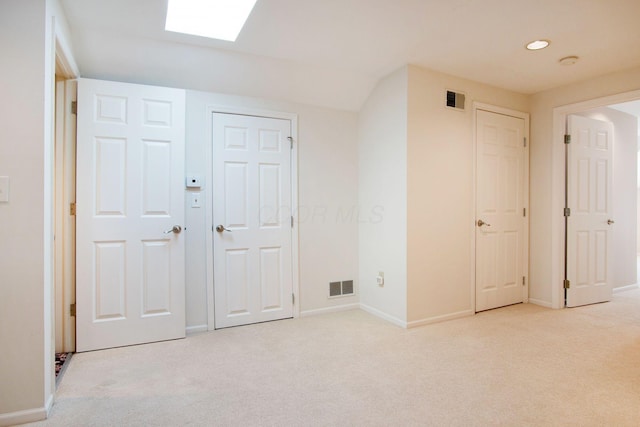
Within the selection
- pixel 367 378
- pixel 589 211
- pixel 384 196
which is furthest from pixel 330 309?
pixel 589 211

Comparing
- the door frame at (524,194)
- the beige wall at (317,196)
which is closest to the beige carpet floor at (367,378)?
the beige wall at (317,196)

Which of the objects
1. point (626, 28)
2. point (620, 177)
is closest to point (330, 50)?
point (626, 28)

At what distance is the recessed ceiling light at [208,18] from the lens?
240 cm

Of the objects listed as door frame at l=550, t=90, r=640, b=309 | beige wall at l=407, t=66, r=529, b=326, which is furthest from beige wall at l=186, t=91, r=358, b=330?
door frame at l=550, t=90, r=640, b=309

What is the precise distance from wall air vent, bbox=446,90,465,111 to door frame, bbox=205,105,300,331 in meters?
1.52

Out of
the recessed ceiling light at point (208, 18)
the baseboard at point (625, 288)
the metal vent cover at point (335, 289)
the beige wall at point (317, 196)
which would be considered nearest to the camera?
the recessed ceiling light at point (208, 18)

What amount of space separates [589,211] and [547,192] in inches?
21.5

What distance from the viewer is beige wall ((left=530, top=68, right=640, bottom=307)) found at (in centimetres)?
368

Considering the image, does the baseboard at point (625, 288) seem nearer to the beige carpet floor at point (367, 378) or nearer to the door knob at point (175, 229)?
the beige carpet floor at point (367, 378)

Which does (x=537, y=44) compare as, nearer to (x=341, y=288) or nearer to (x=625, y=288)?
(x=341, y=288)

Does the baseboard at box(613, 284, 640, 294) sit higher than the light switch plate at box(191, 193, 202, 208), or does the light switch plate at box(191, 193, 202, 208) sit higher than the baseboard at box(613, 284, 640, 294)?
the light switch plate at box(191, 193, 202, 208)

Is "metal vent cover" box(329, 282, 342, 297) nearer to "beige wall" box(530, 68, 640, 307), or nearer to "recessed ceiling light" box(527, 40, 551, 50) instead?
"beige wall" box(530, 68, 640, 307)

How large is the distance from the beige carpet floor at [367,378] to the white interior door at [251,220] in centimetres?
26

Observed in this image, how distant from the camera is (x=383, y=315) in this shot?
3.36 meters
